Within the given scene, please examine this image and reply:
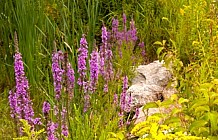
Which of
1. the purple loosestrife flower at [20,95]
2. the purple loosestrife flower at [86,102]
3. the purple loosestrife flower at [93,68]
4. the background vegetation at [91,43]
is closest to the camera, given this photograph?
the purple loosestrife flower at [20,95]

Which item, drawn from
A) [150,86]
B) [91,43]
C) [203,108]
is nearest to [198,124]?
[203,108]

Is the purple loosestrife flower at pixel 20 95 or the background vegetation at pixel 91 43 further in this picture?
the background vegetation at pixel 91 43

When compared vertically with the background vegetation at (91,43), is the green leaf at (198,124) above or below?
below

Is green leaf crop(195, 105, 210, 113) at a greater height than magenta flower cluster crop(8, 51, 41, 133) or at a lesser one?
lesser

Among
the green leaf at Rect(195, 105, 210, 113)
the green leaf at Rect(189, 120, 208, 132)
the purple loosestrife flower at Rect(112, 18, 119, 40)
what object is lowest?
the green leaf at Rect(189, 120, 208, 132)

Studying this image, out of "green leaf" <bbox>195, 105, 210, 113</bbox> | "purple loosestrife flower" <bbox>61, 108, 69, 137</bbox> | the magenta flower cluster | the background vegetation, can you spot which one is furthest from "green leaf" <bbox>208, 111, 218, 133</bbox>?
the magenta flower cluster

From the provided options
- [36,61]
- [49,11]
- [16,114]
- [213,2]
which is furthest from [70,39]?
[213,2]

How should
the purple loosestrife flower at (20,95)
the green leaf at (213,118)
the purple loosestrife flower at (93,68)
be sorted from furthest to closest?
the purple loosestrife flower at (93,68) < the purple loosestrife flower at (20,95) < the green leaf at (213,118)

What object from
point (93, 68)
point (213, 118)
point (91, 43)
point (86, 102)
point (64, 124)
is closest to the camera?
point (213, 118)

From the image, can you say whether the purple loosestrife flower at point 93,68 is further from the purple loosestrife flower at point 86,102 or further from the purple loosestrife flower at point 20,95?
the purple loosestrife flower at point 20,95

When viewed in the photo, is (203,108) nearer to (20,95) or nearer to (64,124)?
(64,124)

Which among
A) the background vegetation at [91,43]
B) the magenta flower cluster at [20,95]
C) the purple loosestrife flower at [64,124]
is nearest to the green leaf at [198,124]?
the background vegetation at [91,43]

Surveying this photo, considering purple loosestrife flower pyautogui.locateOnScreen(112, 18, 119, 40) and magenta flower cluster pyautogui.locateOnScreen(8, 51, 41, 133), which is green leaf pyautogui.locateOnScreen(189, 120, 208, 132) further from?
purple loosestrife flower pyautogui.locateOnScreen(112, 18, 119, 40)

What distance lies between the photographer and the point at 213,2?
4.90 metres
